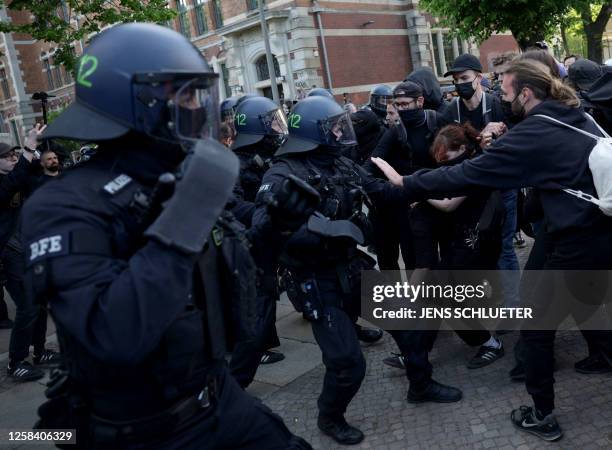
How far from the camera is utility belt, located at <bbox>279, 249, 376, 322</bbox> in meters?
3.20

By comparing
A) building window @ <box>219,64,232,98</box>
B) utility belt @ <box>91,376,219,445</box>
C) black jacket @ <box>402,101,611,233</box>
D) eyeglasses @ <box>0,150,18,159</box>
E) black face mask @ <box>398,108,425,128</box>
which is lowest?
utility belt @ <box>91,376,219,445</box>

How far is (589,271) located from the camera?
2941mm

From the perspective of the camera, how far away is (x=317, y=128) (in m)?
3.44

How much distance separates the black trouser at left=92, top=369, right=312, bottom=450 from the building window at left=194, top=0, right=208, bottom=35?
24682mm

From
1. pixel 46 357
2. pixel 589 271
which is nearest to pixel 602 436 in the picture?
pixel 589 271

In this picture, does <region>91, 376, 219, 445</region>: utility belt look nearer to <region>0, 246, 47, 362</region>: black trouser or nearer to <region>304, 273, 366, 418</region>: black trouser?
<region>304, 273, 366, 418</region>: black trouser

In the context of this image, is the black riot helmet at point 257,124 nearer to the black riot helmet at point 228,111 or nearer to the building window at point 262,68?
the black riot helmet at point 228,111

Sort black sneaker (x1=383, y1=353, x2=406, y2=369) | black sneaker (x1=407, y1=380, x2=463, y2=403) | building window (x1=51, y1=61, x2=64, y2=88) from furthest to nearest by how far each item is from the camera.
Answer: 1. building window (x1=51, y1=61, x2=64, y2=88)
2. black sneaker (x1=383, y1=353, x2=406, y2=369)
3. black sneaker (x1=407, y1=380, x2=463, y2=403)

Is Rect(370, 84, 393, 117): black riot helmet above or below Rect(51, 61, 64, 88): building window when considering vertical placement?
below

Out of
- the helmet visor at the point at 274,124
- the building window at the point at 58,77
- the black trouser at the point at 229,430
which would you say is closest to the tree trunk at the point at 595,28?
the helmet visor at the point at 274,124

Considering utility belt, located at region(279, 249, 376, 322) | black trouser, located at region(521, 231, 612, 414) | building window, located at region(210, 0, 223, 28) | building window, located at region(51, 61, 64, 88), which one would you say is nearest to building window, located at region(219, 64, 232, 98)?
building window, located at region(210, 0, 223, 28)

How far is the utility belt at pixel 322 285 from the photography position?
320 cm

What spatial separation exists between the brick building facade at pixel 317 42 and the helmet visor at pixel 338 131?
17042 mm

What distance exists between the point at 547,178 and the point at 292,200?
156 centimetres
